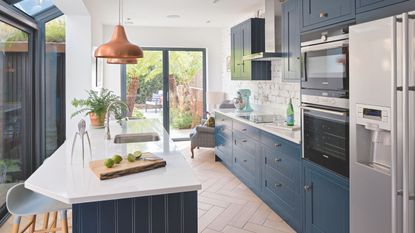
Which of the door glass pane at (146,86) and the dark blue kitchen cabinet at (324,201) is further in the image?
the door glass pane at (146,86)

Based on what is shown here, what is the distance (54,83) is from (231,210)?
331 cm

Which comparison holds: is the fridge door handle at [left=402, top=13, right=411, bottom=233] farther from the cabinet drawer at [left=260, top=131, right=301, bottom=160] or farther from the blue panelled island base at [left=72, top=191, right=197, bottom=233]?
the cabinet drawer at [left=260, top=131, right=301, bottom=160]

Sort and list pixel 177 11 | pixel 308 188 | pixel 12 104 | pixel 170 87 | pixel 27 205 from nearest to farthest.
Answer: pixel 27 205 < pixel 308 188 < pixel 12 104 < pixel 177 11 < pixel 170 87

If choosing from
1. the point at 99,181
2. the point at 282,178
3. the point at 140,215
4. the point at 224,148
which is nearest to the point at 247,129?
the point at 282,178

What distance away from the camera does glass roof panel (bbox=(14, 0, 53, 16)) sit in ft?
12.9

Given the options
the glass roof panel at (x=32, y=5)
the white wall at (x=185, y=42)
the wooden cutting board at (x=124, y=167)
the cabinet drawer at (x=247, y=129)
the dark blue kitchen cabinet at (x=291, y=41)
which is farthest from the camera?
the white wall at (x=185, y=42)

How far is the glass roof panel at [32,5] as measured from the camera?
3.94 m

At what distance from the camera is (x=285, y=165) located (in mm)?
3309

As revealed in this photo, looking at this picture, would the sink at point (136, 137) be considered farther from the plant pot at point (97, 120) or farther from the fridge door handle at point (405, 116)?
the fridge door handle at point (405, 116)

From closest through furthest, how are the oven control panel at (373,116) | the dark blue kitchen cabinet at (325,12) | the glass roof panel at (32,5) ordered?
the oven control panel at (373,116) → the dark blue kitchen cabinet at (325,12) → the glass roof panel at (32,5)

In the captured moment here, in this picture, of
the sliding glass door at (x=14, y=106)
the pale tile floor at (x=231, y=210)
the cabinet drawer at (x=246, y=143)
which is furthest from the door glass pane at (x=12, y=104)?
the cabinet drawer at (x=246, y=143)

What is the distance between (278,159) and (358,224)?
140 cm

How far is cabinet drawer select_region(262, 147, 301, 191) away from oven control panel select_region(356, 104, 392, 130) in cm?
109

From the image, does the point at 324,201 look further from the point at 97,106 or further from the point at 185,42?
the point at 185,42
